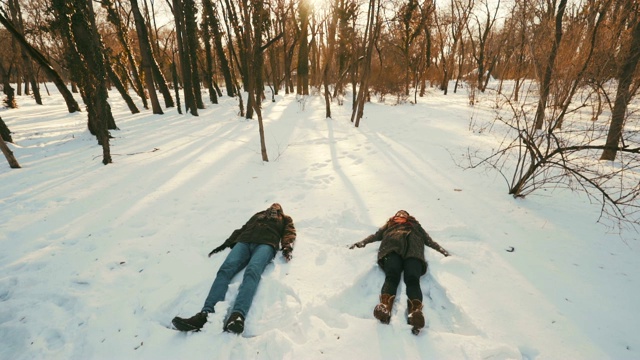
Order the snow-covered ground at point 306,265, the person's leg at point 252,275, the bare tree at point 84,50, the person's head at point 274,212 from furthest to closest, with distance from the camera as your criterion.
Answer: the bare tree at point 84,50, the person's head at point 274,212, the person's leg at point 252,275, the snow-covered ground at point 306,265

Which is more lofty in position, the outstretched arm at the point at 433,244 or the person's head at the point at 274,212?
the person's head at the point at 274,212

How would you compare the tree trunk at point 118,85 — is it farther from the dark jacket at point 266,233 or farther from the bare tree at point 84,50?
the dark jacket at point 266,233

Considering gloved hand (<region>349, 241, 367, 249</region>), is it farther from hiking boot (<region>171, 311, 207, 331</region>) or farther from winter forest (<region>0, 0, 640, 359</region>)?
hiking boot (<region>171, 311, 207, 331</region>)

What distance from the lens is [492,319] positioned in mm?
2535

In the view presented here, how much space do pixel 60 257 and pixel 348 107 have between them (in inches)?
577

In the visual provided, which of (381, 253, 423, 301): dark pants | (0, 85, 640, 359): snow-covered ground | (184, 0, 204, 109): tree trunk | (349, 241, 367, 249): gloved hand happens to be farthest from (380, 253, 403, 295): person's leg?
(184, 0, 204, 109): tree trunk

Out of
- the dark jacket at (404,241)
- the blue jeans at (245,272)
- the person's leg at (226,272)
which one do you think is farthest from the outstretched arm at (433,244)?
the person's leg at (226,272)

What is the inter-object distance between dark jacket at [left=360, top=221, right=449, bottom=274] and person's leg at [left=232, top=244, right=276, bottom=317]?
1.26 meters

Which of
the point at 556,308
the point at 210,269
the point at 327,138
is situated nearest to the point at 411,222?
the point at 556,308

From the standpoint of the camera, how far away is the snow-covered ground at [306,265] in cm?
241

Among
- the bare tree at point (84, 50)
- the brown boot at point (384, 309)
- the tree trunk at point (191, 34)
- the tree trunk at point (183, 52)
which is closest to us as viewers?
the brown boot at point (384, 309)

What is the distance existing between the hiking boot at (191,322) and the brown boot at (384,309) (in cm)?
164

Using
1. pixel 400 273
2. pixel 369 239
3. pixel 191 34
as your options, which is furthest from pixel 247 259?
pixel 191 34

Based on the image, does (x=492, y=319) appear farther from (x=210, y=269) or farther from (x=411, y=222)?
(x=210, y=269)
